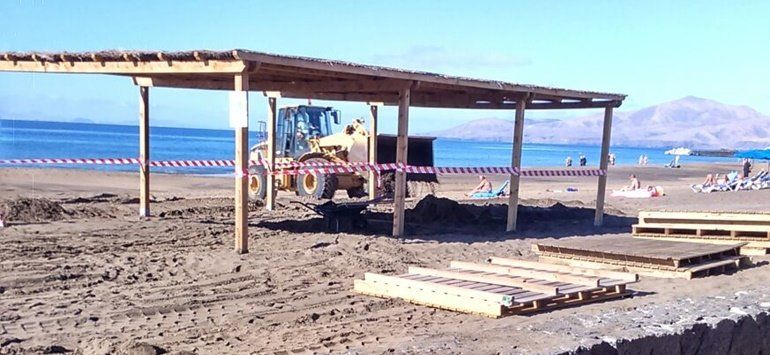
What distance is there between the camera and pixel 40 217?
47.0 ft

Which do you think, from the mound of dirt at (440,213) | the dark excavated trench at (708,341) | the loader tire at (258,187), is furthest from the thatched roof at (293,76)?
the dark excavated trench at (708,341)

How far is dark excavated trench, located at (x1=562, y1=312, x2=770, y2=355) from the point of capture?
509 centimetres

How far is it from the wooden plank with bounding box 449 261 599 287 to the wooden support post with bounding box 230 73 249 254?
10.0ft

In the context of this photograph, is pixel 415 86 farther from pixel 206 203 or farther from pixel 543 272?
pixel 206 203

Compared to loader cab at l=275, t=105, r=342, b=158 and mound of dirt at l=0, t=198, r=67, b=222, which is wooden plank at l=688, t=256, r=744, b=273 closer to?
mound of dirt at l=0, t=198, r=67, b=222

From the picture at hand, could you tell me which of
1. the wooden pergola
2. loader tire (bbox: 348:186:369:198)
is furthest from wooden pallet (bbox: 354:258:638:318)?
loader tire (bbox: 348:186:369:198)

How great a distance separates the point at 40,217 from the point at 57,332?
8.19m

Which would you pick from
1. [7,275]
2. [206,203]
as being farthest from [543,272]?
[206,203]

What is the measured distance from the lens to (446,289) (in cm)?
843

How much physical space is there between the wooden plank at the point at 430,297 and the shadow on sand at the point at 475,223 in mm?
4672

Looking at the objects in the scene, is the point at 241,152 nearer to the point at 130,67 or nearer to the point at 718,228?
the point at 130,67

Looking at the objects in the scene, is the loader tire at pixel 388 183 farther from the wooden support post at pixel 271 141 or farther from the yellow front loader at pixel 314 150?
the wooden support post at pixel 271 141

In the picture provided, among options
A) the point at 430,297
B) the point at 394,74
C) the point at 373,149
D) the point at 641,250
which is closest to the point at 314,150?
the point at 373,149

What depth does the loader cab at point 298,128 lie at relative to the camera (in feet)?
72.1
